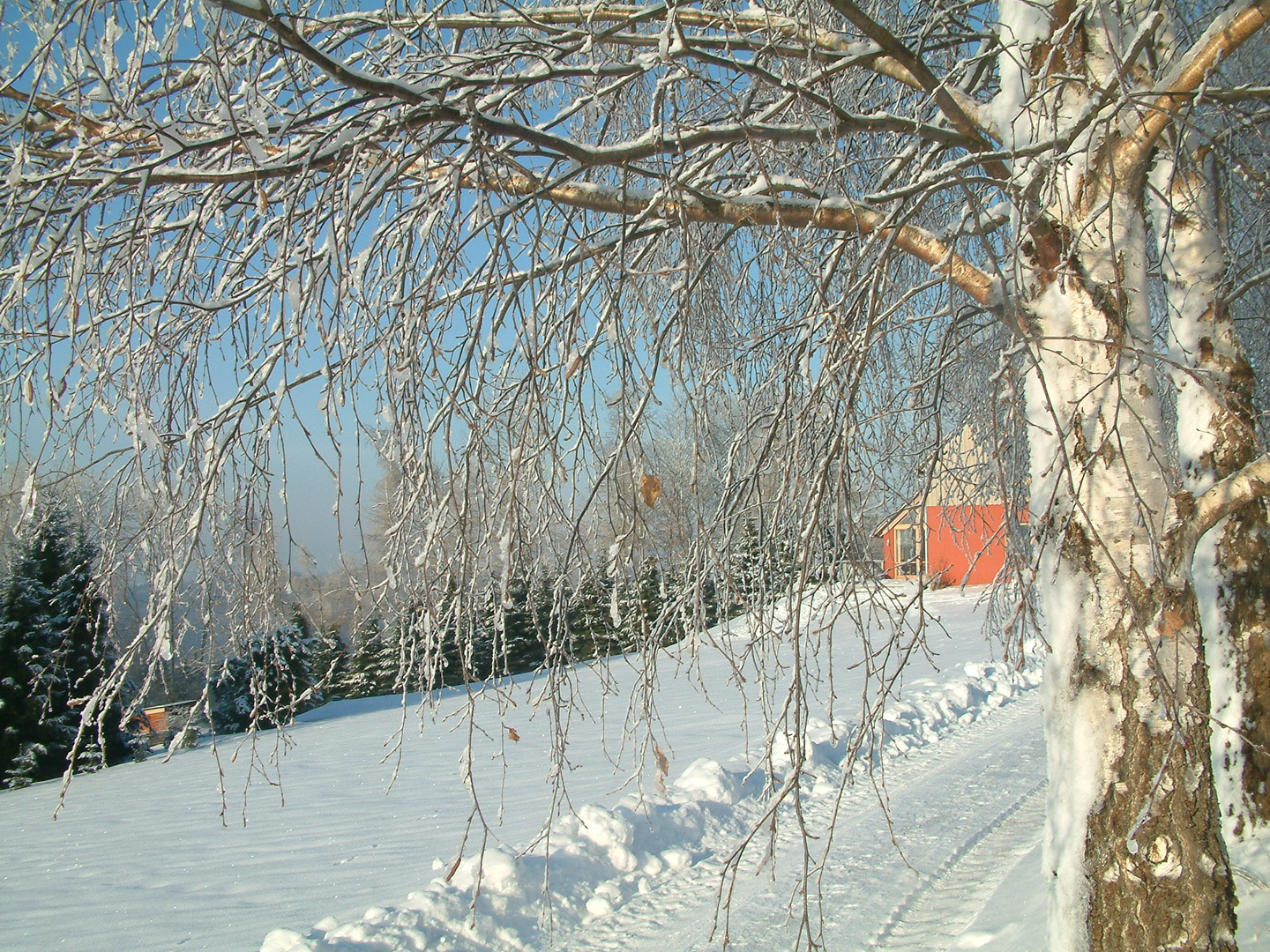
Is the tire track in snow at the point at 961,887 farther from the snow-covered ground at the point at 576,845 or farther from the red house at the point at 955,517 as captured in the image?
the red house at the point at 955,517

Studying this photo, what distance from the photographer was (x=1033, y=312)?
2621mm

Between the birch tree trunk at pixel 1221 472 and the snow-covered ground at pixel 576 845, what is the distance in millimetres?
520

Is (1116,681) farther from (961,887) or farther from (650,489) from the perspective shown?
(961,887)

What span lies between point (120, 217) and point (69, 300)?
2.38ft

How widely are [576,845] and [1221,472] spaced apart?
4.01 metres

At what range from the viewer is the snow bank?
390cm

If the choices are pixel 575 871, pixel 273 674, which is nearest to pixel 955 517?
pixel 575 871

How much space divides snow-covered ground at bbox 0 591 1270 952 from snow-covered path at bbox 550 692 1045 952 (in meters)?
0.02

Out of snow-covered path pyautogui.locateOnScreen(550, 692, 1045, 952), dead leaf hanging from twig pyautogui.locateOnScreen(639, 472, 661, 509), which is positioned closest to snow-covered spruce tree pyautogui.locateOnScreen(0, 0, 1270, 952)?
dead leaf hanging from twig pyautogui.locateOnScreen(639, 472, 661, 509)

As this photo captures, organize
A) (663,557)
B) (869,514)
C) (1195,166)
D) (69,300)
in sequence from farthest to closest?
(869,514) → (1195,166) → (663,557) → (69,300)

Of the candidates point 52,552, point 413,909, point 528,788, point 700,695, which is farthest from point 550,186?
point 52,552

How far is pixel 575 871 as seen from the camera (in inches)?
186

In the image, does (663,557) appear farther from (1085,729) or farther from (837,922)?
(837,922)

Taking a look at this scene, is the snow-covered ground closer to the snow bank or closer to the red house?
the snow bank
